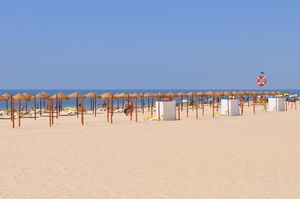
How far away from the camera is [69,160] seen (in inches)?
421

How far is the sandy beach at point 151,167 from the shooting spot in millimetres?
7336

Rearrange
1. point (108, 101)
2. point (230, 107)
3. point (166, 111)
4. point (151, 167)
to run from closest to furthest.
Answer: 1. point (151, 167)
2. point (166, 111)
3. point (230, 107)
4. point (108, 101)

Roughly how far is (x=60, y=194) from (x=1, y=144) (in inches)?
294

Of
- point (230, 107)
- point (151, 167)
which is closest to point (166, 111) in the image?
point (230, 107)

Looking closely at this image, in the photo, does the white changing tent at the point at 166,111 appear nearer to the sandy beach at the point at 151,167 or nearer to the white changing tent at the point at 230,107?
the white changing tent at the point at 230,107

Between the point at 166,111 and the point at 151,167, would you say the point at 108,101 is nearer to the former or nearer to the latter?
the point at 166,111

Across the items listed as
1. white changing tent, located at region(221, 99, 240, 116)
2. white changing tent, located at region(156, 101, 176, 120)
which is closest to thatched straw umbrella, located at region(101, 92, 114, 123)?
white changing tent, located at region(156, 101, 176, 120)

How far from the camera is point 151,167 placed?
963cm

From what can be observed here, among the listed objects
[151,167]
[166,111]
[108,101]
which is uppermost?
[108,101]

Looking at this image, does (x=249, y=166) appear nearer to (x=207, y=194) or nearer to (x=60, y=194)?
(x=207, y=194)

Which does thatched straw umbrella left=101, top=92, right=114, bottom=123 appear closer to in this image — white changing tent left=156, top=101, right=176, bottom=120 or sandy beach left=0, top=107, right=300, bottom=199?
white changing tent left=156, top=101, right=176, bottom=120

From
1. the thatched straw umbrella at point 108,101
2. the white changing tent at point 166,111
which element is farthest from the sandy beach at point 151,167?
the white changing tent at point 166,111

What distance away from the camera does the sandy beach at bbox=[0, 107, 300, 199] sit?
24.1ft

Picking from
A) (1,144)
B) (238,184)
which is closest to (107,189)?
(238,184)
